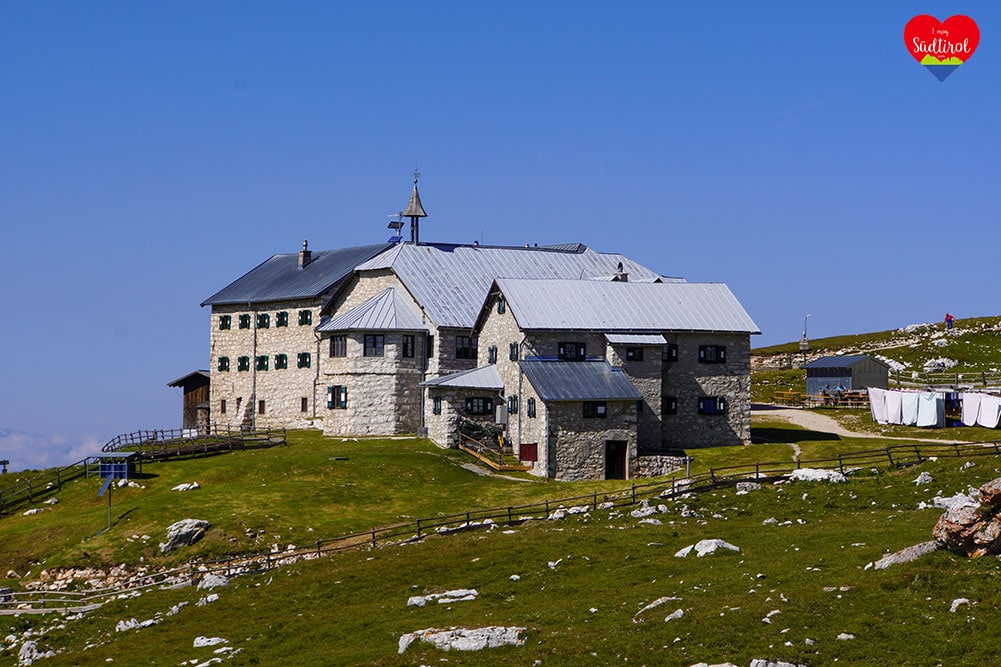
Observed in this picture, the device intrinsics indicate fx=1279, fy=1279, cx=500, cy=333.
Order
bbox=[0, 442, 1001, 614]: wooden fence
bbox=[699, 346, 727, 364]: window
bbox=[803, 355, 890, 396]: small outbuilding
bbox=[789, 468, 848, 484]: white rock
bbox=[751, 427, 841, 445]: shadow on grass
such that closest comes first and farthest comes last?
bbox=[0, 442, 1001, 614]: wooden fence → bbox=[789, 468, 848, 484]: white rock → bbox=[699, 346, 727, 364]: window → bbox=[751, 427, 841, 445]: shadow on grass → bbox=[803, 355, 890, 396]: small outbuilding

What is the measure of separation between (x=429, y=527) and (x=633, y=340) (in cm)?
2400

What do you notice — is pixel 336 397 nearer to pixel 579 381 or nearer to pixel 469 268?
pixel 469 268

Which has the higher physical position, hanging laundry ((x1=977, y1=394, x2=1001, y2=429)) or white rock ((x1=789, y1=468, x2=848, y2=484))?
hanging laundry ((x1=977, y1=394, x2=1001, y2=429))

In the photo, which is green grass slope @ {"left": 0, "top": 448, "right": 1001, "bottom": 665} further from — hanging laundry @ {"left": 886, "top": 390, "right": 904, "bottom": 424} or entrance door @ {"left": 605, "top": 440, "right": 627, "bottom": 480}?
hanging laundry @ {"left": 886, "top": 390, "right": 904, "bottom": 424}

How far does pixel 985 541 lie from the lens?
3584cm

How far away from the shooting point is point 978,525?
35938mm

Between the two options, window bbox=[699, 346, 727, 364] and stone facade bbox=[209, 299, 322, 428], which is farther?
stone facade bbox=[209, 299, 322, 428]

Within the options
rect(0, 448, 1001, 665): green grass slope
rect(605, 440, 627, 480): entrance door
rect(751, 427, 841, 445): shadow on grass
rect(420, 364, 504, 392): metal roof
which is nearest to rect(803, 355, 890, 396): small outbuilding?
rect(751, 427, 841, 445): shadow on grass

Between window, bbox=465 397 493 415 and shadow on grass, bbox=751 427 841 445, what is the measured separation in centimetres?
1745

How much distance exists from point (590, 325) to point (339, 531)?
23660 mm

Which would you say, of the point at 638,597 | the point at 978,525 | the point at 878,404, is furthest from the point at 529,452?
the point at 978,525

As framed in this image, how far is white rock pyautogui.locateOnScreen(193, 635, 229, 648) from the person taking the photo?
43.3 meters

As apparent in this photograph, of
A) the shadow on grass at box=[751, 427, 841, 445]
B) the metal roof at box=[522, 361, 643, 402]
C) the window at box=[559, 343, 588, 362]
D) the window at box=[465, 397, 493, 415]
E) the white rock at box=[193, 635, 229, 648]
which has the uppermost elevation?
the window at box=[559, 343, 588, 362]

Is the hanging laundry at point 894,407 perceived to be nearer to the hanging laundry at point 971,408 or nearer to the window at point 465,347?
the hanging laundry at point 971,408
